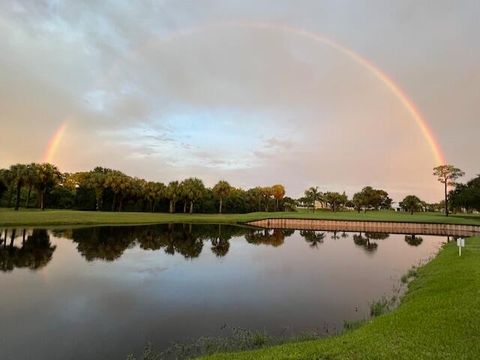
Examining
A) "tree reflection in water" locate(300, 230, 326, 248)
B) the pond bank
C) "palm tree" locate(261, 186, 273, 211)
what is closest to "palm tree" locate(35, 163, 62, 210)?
the pond bank

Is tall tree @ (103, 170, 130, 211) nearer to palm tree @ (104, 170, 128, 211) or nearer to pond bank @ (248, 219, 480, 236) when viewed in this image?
palm tree @ (104, 170, 128, 211)

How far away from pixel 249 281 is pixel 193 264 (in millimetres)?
6992

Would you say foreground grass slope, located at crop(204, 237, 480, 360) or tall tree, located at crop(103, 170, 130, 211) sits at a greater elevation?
tall tree, located at crop(103, 170, 130, 211)

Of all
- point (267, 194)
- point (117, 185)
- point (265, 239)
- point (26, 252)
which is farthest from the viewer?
point (267, 194)

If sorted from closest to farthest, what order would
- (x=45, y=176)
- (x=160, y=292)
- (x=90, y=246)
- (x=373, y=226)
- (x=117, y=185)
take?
1. (x=160, y=292)
2. (x=90, y=246)
3. (x=373, y=226)
4. (x=45, y=176)
5. (x=117, y=185)

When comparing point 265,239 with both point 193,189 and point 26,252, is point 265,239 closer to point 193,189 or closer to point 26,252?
point 26,252

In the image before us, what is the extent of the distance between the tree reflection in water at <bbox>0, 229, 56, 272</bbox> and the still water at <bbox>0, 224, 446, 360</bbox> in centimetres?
8

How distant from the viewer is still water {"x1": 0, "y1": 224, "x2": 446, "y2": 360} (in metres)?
12.8

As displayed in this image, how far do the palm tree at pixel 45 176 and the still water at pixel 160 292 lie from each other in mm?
48334

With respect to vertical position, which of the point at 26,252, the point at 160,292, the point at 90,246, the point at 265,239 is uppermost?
the point at 265,239

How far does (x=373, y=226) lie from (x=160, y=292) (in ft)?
200

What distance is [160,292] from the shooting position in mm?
19422

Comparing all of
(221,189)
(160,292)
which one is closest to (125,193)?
(221,189)

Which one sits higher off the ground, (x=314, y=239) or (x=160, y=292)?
(x=314, y=239)
